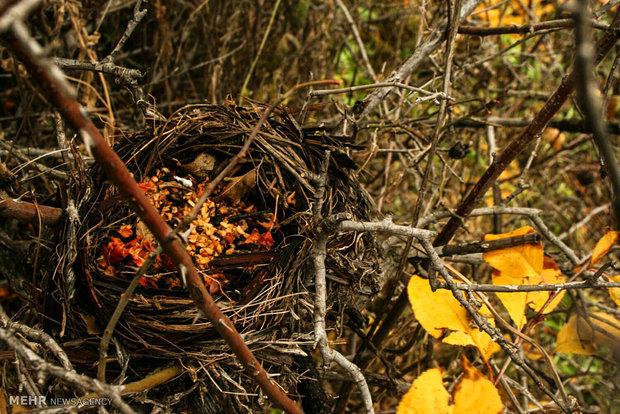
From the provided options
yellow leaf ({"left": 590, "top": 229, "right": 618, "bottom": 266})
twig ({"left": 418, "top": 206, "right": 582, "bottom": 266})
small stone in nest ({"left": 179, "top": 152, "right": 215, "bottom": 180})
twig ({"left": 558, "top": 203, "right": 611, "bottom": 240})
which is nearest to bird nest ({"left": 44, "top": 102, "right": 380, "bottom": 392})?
small stone in nest ({"left": 179, "top": 152, "right": 215, "bottom": 180})

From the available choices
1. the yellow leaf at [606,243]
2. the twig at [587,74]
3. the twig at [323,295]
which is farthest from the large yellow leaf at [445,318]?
the twig at [587,74]

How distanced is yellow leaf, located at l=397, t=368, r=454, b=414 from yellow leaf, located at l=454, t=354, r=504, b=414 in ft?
0.08

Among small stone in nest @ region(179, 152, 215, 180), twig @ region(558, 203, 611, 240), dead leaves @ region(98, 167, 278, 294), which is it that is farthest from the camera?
twig @ region(558, 203, 611, 240)

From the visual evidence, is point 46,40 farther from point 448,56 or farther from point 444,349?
point 444,349

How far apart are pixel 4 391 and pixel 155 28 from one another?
168cm

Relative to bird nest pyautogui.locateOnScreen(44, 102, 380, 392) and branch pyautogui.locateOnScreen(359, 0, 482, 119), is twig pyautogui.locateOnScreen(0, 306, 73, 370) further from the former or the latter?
branch pyautogui.locateOnScreen(359, 0, 482, 119)

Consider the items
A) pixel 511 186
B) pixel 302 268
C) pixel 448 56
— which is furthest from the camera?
pixel 511 186

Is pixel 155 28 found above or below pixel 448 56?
above

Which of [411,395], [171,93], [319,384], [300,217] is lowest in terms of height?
[319,384]

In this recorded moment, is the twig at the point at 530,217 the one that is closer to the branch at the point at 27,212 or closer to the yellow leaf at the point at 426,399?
the yellow leaf at the point at 426,399

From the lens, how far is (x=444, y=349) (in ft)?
7.09

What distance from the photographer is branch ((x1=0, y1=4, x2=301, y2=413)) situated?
1.67 ft

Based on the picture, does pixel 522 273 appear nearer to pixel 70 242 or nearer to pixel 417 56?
pixel 417 56

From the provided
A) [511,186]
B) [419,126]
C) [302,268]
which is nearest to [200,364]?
[302,268]
